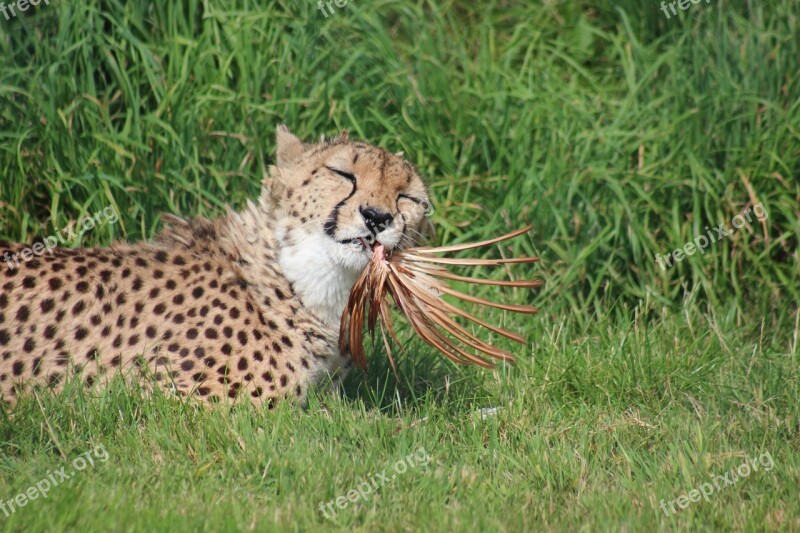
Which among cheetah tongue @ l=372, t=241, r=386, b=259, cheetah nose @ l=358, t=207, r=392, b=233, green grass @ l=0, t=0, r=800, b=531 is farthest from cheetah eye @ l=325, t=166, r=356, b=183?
green grass @ l=0, t=0, r=800, b=531

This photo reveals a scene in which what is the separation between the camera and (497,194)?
5859 millimetres

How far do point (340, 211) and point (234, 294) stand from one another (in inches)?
22.1

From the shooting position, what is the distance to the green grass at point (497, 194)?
388cm

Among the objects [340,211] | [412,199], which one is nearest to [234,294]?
[340,211]

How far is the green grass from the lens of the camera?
3.88 metres

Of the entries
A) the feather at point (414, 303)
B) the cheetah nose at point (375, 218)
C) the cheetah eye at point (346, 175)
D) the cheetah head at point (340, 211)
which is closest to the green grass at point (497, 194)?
the feather at point (414, 303)

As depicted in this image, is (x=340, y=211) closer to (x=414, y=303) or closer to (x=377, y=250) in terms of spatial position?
(x=377, y=250)

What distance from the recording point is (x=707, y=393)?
4637 mm

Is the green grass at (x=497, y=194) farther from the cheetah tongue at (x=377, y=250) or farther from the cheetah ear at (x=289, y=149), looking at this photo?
the cheetah ear at (x=289, y=149)

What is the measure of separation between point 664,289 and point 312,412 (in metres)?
2.32

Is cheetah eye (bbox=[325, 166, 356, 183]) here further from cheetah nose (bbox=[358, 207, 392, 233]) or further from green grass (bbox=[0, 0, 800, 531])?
green grass (bbox=[0, 0, 800, 531])

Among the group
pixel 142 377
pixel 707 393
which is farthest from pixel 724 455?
pixel 142 377

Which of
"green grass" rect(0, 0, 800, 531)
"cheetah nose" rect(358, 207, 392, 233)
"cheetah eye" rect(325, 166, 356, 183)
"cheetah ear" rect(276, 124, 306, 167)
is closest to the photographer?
"green grass" rect(0, 0, 800, 531)

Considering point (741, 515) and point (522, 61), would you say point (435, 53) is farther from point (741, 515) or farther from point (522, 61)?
point (741, 515)
